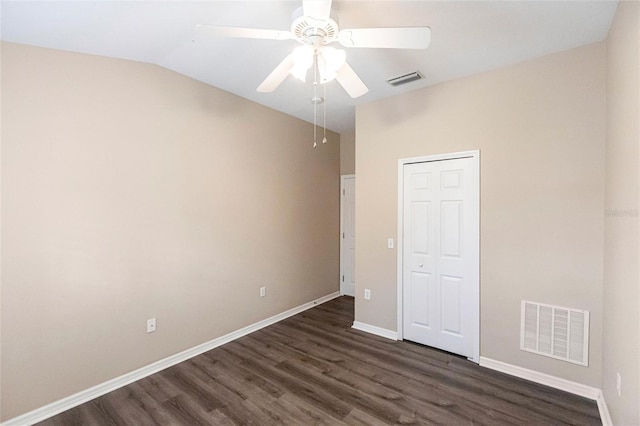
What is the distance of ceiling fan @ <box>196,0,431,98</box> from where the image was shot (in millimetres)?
1472

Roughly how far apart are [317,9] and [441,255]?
2.51 meters

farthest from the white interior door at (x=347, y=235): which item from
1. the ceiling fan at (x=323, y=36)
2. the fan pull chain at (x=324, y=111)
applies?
the ceiling fan at (x=323, y=36)

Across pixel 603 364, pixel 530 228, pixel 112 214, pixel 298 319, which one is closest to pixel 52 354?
pixel 112 214

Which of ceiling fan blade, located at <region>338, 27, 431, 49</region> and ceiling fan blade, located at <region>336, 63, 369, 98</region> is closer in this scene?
ceiling fan blade, located at <region>338, 27, 431, 49</region>

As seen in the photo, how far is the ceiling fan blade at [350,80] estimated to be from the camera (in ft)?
6.11

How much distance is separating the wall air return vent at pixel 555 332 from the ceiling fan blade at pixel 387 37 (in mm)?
2331

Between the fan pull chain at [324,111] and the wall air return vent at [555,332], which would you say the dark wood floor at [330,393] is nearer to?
the wall air return vent at [555,332]

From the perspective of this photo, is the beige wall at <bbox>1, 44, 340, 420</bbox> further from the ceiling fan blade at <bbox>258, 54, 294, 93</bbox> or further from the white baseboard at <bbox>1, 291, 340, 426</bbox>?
the ceiling fan blade at <bbox>258, 54, 294, 93</bbox>

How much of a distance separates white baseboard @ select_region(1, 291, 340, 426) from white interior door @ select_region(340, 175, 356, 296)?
62.8 inches

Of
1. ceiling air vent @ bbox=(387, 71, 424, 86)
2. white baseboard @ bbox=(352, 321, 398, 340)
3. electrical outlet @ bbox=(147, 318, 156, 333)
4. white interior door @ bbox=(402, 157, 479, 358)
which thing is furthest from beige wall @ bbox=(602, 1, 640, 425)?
electrical outlet @ bbox=(147, 318, 156, 333)

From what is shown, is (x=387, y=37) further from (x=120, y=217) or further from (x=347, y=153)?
(x=347, y=153)

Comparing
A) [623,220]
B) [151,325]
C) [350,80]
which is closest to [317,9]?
[350,80]

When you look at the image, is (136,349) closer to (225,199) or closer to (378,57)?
(225,199)

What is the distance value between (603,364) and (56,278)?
4.13 metres
